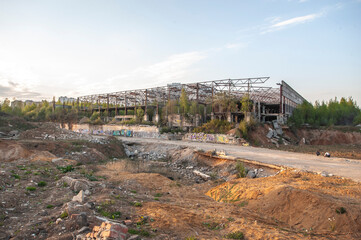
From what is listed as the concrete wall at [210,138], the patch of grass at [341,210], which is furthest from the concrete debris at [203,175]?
the concrete wall at [210,138]

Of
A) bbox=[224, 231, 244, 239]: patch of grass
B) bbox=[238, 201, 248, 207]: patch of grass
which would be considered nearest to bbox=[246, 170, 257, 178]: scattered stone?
bbox=[238, 201, 248, 207]: patch of grass

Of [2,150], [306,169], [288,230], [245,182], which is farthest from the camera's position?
[2,150]

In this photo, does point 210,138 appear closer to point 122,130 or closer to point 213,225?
point 122,130

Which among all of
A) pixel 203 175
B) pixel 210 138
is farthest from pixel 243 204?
pixel 210 138

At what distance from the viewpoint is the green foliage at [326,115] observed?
40.9m

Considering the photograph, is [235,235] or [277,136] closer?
[235,235]

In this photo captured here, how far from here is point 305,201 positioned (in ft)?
28.9

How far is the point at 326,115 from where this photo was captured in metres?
44.6

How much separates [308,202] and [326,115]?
43.2 m

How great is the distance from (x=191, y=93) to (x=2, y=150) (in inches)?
1321

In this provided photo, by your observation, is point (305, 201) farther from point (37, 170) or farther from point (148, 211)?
point (37, 170)

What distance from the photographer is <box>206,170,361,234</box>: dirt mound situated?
7.64 meters

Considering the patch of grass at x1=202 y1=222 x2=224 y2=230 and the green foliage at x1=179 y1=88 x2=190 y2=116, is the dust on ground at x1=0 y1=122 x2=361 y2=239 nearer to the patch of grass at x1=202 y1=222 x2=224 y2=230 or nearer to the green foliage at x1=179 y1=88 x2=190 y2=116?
the patch of grass at x1=202 y1=222 x2=224 y2=230

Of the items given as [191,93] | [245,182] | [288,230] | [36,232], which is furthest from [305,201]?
[191,93]
